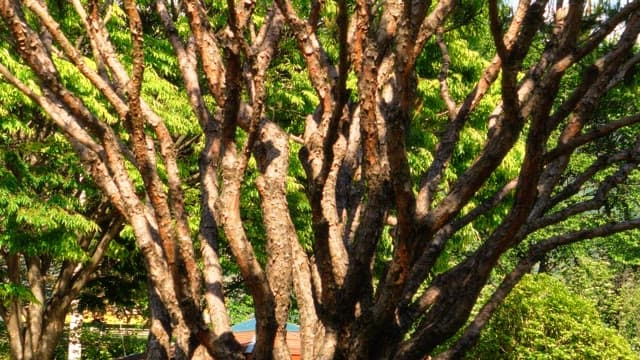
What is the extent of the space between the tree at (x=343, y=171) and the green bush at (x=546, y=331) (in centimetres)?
558

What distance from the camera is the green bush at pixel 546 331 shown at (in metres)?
9.20

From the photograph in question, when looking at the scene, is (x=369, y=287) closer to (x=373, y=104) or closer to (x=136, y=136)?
(x=373, y=104)

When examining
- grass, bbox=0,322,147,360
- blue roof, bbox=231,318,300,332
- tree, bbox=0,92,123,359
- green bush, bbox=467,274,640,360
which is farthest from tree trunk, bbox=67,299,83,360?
green bush, bbox=467,274,640,360

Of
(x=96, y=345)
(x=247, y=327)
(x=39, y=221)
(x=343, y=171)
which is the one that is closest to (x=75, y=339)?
(x=96, y=345)

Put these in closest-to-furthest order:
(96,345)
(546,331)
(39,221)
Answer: (546,331), (39,221), (96,345)

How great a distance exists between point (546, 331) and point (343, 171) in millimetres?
6141

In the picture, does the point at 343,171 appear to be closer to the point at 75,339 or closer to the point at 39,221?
the point at 39,221

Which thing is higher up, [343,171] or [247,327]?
[247,327]

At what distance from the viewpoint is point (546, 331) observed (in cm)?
943

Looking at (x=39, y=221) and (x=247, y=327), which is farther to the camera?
(x=247, y=327)

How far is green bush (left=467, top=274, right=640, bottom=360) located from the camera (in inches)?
362

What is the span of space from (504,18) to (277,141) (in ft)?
6.57

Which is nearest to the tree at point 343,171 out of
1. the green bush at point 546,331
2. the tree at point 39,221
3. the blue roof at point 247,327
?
the tree at point 39,221

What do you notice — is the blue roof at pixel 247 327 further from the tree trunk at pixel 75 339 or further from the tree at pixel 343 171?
the tree at pixel 343 171
